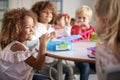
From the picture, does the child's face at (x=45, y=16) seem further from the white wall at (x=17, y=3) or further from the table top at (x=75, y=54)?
the white wall at (x=17, y=3)

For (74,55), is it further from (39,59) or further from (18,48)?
(18,48)

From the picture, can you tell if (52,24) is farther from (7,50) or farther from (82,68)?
(7,50)

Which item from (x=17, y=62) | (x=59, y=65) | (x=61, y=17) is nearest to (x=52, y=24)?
(x=61, y=17)

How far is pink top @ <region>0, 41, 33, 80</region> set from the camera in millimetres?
1562

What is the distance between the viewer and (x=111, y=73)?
739 mm

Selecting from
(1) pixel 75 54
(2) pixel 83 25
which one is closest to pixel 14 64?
(1) pixel 75 54

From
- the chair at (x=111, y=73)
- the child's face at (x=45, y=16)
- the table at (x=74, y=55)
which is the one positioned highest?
the child's face at (x=45, y=16)

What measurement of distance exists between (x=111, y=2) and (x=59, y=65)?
0.92 m

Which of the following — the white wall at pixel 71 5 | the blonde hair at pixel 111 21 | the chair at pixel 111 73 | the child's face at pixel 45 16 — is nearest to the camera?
the chair at pixel 111 73

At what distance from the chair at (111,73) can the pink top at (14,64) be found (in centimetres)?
87

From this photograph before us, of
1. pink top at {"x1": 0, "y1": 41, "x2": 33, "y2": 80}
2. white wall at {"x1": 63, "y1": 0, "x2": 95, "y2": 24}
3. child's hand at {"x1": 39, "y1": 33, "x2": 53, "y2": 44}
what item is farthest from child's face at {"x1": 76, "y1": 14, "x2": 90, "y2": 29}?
white wall at {"x1": 63, "y1": 0, "x2": 95, "y2": 24}

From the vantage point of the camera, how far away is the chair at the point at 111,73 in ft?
2.40

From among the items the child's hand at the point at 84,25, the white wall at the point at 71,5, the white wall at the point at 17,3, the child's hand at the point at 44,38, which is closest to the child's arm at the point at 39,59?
the child's hand at the point at 44,38

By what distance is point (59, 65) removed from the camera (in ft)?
5.69
